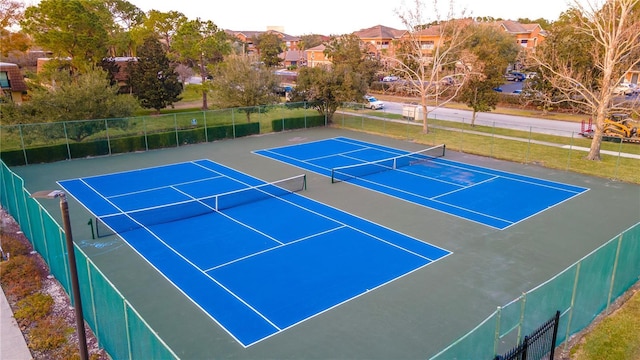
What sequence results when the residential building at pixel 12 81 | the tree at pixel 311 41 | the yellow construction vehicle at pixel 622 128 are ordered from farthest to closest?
1. the tree at pixel 311 41
2. the residential building at pixel 12 81
3. the yellow construction vehicle at pixel 622 128

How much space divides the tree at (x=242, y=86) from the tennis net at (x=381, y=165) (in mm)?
14382

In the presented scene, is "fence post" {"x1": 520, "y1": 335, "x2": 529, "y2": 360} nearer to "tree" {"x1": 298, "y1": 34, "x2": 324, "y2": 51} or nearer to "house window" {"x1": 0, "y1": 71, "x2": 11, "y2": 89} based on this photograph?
"house window" {"x1": 0, "y1": 71, "x2": 11, "y2": 89}

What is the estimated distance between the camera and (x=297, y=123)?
3934cm

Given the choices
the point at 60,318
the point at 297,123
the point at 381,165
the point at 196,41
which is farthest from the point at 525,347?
the point at 196,41

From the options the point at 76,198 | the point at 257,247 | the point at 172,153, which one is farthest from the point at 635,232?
the point at 172,153

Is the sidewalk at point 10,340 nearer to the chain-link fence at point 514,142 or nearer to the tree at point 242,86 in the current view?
the chain-link fence at point 514,142

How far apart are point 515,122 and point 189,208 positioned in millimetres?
35454

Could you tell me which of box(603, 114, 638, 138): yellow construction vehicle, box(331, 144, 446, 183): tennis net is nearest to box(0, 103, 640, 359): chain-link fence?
box(603, 114, 638, 138): yellow construction vehicle

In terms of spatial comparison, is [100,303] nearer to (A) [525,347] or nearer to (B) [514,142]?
(A) [525,347]

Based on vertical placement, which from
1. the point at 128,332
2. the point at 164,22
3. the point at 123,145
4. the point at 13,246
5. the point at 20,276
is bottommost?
the point at 20,276

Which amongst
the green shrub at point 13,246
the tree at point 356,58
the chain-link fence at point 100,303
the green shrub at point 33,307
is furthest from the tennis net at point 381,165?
the tree at point 356,58

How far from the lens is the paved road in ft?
129

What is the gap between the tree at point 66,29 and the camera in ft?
125

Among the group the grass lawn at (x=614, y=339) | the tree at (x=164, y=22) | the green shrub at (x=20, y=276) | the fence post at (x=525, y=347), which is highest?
the tree at (x=164, y=22)
